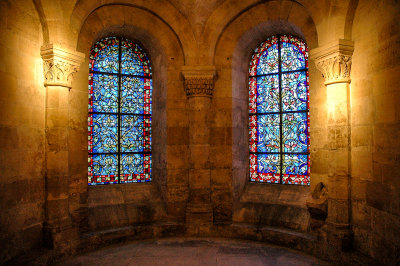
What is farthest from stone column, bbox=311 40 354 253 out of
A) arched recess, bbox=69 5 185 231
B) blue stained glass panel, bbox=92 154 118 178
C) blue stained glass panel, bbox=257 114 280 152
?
blue stained glass panel, bbox=92 154 118 178

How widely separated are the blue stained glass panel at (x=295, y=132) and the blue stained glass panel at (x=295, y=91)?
17cm

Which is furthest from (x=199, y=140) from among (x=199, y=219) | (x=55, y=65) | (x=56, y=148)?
(x=55, y=65)

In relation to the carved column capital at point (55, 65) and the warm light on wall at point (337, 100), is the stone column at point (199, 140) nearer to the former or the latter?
the carved column capital at point (55, 65)

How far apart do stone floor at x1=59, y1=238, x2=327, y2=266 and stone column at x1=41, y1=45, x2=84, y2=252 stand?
54cm

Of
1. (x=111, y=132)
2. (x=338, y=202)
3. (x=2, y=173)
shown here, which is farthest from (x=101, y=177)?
(x=338, y=202)

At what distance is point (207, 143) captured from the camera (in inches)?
259

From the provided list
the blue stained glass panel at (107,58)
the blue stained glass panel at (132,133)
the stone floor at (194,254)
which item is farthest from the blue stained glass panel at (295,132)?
the blue stained glass panel at (107,58)

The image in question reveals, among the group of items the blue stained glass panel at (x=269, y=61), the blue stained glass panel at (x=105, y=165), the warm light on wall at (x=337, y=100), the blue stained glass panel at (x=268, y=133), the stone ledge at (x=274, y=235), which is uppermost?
the blue stained glass panel at (x=269, y=61)

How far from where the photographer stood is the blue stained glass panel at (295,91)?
253 inches

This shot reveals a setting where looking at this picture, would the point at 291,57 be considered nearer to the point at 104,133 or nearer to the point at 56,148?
the point at 104,133

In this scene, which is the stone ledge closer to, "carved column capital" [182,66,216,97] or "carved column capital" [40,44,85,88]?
"carved column capital" [182,66,216,97]

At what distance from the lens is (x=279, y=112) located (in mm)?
6684

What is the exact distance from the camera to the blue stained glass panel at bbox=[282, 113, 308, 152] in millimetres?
6379

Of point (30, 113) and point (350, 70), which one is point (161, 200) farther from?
point (350, 70)
